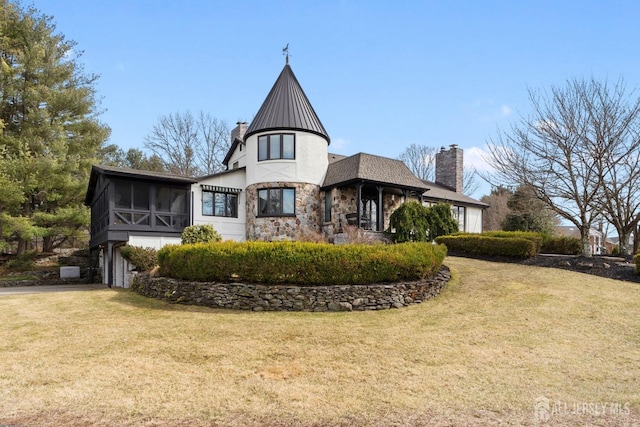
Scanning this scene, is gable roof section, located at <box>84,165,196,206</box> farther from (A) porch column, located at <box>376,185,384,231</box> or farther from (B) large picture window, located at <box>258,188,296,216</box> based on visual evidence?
(A) porch column, located at <box>376,185,384,231</box>

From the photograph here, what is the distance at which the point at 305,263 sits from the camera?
→ 32.6 ft

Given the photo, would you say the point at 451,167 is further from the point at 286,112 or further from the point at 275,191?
the point at 275,191

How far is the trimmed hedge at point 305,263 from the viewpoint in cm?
997

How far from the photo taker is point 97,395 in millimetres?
5047

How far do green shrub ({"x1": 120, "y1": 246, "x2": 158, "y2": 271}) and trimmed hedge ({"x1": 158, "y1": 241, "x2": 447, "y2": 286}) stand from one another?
482cm

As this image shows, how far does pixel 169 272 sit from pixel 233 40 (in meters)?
7.36

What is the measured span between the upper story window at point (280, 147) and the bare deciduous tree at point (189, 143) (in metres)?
16.9

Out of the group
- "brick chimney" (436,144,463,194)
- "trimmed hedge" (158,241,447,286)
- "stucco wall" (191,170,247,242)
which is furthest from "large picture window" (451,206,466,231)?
"trimmed hedge" (158,241,447,286)

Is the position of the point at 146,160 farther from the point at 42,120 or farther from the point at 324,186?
the point at 324,186

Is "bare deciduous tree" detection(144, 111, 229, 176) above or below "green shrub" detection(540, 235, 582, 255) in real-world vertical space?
above

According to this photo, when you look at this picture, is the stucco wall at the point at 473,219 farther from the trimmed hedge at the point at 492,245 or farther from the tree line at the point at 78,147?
the trimmed hedge at the point at 492,245

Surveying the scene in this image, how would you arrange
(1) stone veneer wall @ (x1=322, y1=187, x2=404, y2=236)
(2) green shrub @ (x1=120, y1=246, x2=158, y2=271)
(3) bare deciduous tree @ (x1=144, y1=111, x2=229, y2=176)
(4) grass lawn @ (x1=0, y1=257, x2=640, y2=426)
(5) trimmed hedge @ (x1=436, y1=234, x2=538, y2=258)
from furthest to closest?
(3) bare deciduous tree @ (x1=144, y1=111, x2=229, y2=176)
(1) stone veneer wall @ (x1=322, y1=187, x2=404, y2=236)
(5) trimmed hedge @ (x1=436, y1=234, x2=538, y2=258)
(2) green shrub @ (x1=120, y1=246, x2=158, y2=271)
(4) grass lawn @ (x1=0, y1=257, x2=640, y2=426)

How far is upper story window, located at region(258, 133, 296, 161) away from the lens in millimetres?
19000

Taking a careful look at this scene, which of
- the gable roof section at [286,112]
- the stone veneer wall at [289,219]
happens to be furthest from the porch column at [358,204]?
the gable roof section at [286,112]
